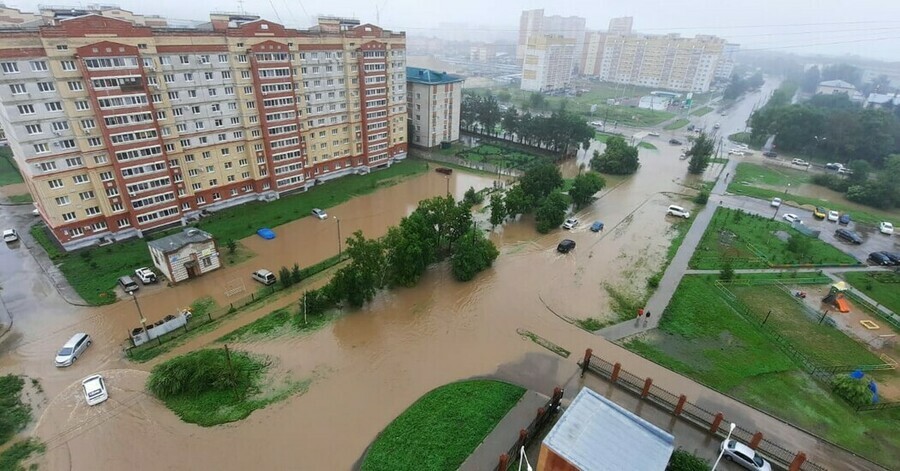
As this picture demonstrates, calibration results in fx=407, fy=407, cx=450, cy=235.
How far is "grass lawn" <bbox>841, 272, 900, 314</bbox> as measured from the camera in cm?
2870

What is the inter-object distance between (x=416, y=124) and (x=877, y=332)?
51.3 meters

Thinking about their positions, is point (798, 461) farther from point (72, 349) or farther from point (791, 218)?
point (791, 218)

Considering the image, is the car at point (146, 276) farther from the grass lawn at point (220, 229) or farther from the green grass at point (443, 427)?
the green grass at point (443, 427)

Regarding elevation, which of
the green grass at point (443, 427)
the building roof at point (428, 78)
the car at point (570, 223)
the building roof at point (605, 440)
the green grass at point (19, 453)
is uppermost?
the building roof at point (428, 78)

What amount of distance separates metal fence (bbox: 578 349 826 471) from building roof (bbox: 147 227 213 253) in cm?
2613

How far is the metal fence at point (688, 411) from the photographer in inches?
667

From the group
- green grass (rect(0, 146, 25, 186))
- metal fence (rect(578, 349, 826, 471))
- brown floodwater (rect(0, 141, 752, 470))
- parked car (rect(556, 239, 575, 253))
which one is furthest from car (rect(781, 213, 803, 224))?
green grass (rect(0, 146, 25, 186))

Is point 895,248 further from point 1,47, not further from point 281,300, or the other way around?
point 1,47

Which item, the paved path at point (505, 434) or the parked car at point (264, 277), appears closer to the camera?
the paved path at point (505, 434)

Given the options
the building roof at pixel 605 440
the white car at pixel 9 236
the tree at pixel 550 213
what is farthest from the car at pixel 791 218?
the white car at pixel 9 236

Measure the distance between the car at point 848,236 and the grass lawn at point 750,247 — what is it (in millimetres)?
2712

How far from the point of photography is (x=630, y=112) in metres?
97.1

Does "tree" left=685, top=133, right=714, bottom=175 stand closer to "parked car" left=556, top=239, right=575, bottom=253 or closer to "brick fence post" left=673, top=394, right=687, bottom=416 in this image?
"parked car" left=556, top=239, right=575, bottom=253

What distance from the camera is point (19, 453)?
54.8ft
